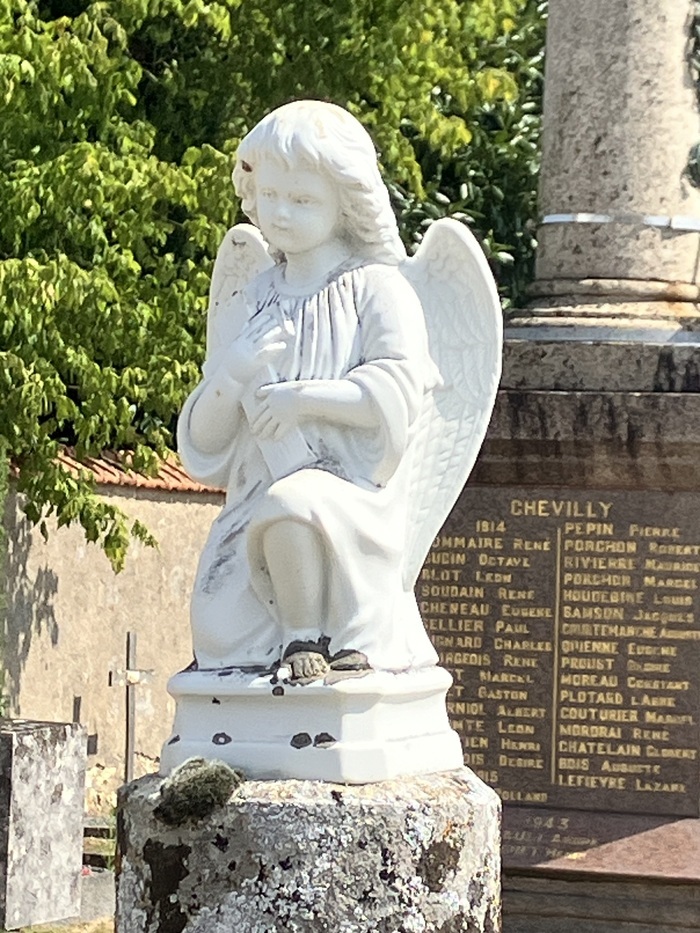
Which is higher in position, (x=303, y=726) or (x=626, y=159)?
(x=626, y=159)

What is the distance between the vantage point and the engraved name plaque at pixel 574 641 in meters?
8.14

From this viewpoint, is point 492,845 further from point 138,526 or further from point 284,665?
point 138,526

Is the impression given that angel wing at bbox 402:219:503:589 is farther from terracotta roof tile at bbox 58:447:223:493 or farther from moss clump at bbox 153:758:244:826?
terracotta roof tile at bbox 58:447:223:493

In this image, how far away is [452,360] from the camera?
6.00 meters

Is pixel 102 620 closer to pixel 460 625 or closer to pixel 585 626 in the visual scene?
pixel 460 625

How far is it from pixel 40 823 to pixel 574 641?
2858 millimetres

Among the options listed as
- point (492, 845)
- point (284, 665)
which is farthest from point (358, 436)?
point (492, 845)

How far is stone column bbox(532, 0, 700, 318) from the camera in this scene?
8.96m

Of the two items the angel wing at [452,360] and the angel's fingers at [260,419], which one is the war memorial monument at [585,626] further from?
the angel's fingers at [260,419]

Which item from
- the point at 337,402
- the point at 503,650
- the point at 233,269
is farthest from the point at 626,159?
the point at 337,402

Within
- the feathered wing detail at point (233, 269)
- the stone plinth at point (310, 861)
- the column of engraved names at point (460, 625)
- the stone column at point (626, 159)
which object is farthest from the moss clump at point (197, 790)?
the stone column at point (626, 159)

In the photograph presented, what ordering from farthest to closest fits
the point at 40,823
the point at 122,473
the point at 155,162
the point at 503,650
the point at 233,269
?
the point at 122,473 → the point at 155,162 → the point at 40,823 → the point at 503,650 → the point at 233,269

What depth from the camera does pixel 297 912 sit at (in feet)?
17.4

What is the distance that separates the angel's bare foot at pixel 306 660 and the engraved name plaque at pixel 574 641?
284 centimetres
